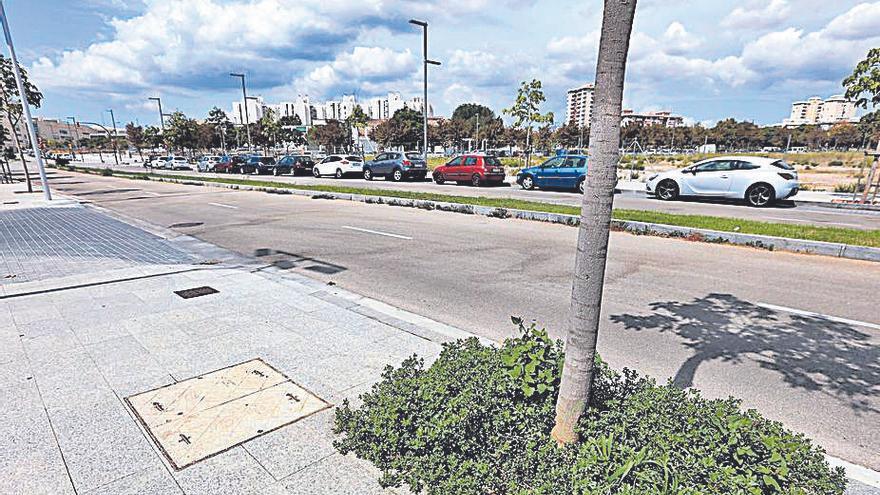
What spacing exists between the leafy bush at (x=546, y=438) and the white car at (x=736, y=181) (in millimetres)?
16166

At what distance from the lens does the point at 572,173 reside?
67.0 ft

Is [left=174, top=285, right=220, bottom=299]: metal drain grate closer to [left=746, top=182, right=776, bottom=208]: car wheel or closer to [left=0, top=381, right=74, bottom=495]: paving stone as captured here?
[left=0, top=381, right=74, bottom=495]: paving stone

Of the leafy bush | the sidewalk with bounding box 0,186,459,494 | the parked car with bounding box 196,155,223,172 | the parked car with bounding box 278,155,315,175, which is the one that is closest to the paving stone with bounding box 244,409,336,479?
the sidewalk with bounding box 0,186,459,494

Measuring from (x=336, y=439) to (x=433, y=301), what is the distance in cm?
312

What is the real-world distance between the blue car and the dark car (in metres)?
23.5

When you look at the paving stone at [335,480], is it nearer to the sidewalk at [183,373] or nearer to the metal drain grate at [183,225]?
the sidewalk at [183,373]

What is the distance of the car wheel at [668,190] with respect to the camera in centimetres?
1752

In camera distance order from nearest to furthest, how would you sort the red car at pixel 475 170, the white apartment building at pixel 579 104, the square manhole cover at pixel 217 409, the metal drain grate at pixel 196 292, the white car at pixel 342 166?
the square manhole cover at pixel 217 409
the metal drain grate at pixel 196 292
the red car at pixel 475 170
the white car at pixel 342 166
the white apartment building at pixel 579 104

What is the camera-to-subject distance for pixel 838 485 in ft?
6.86

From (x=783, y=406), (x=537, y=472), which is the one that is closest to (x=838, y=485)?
(x=537, y=472)

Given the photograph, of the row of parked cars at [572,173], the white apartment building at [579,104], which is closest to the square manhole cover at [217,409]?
the row of parked cars at [572,173]

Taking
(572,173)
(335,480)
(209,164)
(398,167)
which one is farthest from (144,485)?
(209,164)

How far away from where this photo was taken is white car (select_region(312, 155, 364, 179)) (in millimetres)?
31906

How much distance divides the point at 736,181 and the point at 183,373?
58.7ft
